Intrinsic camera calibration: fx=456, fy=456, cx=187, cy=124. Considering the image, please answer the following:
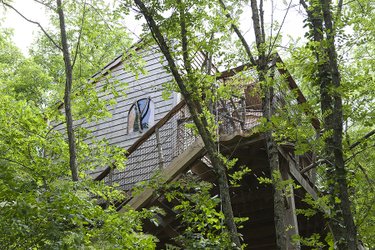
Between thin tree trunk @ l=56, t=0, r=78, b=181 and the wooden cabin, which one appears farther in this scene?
the wooden cabin

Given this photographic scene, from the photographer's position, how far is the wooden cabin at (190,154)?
805 cm

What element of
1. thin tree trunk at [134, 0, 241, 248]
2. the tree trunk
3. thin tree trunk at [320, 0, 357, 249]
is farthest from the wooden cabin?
thin tree trunk at [320, 0, 357, 249]

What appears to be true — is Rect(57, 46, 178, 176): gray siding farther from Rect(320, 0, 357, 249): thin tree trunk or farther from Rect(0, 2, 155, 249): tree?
Rect(320, 0, 357, 249): thin tree trunk

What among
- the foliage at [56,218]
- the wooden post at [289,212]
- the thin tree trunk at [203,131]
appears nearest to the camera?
the foliage at [56,218]

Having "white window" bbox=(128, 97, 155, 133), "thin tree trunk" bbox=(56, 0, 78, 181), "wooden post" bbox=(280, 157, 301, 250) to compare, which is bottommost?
"wooden post" bbox=(280, 157, 301, 250)

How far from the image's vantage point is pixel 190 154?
26.3 ft

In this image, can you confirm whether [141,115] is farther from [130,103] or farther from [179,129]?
[179,129]

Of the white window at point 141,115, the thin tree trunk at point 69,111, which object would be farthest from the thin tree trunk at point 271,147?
the white window at point 141,115

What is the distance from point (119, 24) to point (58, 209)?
128 inches

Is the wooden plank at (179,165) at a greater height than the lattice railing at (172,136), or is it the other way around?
the lattice railing at (172,136)

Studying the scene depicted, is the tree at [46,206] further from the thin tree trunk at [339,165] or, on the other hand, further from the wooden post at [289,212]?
the wooden post at [289,212]

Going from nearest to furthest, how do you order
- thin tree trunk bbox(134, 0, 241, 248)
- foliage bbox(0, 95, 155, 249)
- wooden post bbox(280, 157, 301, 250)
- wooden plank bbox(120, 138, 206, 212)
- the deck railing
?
foliage bbox(0, 95, 155, 249) < thin tree trunk bbox(134, 0, 241, 248) < wooden post bbox(280, 157, 301, 250) < wooden plank bbox(120, 138, 206, 212) < the deck railing

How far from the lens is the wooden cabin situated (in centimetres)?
805

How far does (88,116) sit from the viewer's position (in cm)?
836
